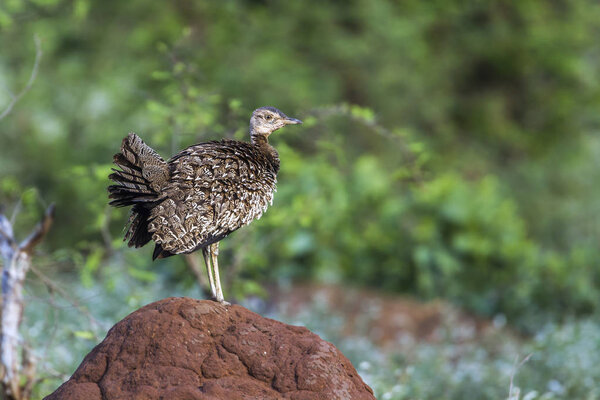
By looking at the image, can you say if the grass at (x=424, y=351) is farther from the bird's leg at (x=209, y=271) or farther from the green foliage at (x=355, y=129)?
the bird's leg at (x=209, y=271)

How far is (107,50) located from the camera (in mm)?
14680

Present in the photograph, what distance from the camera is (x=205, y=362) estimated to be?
370cm

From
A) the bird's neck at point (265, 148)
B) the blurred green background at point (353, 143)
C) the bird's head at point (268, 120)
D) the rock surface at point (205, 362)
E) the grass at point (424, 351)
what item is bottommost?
the rock surface at point (205, 362)

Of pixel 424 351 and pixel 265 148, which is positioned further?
pixel 424 351

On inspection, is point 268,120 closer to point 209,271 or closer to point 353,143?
point 209,271

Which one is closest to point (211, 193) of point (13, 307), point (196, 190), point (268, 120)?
point (196, 190)

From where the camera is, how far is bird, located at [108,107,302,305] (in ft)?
12.1

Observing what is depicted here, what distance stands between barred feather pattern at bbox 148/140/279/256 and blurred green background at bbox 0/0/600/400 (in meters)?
1.61

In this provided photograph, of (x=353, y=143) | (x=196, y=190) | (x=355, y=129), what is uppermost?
(x=355, y=129)

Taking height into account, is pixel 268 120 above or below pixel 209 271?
above

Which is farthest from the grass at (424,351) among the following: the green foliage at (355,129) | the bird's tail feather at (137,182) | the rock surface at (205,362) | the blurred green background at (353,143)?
the bird's tail feather at (137,182)

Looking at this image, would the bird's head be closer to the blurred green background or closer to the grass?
the blurred green background

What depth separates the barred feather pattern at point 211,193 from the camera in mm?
3764

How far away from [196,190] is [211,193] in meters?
0.08
